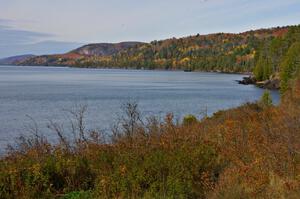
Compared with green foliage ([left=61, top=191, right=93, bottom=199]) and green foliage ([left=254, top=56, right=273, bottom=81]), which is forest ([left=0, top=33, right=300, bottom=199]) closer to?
green foliage ([left=61, top=191, right=93, bottom=199])

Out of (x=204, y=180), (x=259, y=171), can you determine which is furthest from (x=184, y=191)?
(x=259, y=171)

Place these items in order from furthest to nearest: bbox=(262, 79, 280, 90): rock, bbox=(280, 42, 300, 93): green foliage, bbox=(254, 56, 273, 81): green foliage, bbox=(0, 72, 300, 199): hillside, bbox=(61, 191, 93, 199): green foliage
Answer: bbox=(254, 56, 273, 81): green foliage
bbox=(262, 79, 280, 90): rock
bbox=(280, 42, 300, 93): green foliage
bbox=(61, 191, 93, 199): green foliage
bbox=(0, 72, 300, 199): hillside

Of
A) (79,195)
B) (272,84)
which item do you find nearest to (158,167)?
(79,195)

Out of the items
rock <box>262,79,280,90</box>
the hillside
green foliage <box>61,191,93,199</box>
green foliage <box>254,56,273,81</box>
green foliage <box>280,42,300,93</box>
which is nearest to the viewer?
the hillside

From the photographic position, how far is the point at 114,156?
861cm

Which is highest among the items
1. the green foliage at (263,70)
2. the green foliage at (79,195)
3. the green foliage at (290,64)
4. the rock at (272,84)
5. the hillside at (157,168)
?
the hillside at (157,168)

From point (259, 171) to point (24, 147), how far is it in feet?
16.8

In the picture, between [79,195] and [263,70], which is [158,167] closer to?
[79,195]

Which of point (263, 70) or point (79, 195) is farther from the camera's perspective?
point (263, 70)

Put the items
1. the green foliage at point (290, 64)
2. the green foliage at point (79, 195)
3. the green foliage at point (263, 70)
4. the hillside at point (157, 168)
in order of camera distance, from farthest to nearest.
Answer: the green foliage at point (263, 70) < the green foliage at point (290, 64) < the green foliage at point (79, 195) < the hillside at point (157, 168)

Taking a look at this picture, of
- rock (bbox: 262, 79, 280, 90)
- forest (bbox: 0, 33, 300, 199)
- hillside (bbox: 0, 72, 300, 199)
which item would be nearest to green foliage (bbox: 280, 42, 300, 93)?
rock (bbox: 262, 79, 280, 90)

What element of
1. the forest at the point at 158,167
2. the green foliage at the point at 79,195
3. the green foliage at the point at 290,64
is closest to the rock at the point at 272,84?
the green foliage at the point at 290,64

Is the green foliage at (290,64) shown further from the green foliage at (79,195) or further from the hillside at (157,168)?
the green foliage at (79,195)

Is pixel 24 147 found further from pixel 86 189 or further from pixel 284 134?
pixel 284 134
